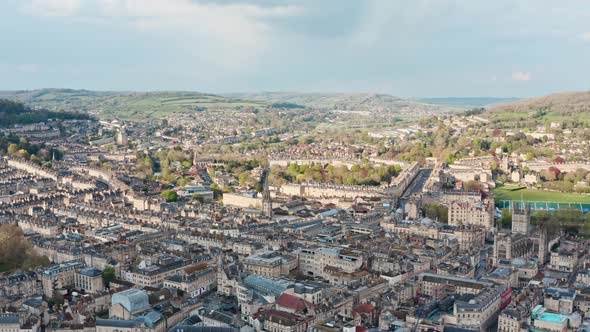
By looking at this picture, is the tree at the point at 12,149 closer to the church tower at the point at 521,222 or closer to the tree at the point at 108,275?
the tree at the point at 108,275

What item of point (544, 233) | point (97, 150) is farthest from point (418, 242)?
point (97, 150)

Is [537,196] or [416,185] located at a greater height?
[416,185]

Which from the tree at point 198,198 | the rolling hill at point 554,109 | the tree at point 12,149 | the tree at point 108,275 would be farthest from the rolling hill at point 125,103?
the tree at point 108,275

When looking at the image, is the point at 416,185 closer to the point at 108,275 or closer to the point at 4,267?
the point at 108,275

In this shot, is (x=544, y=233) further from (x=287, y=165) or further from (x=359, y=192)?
(x=287, y=165)

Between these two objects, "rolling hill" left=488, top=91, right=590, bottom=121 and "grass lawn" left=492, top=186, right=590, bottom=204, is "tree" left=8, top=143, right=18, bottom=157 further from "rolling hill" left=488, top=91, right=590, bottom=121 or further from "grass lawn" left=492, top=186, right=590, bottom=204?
"rolling hill" left=488, top=91, right=590, bottom=121

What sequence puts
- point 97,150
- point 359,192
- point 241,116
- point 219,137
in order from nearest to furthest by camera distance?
point 359,192, point 97,150, point 219,137, point 241,116

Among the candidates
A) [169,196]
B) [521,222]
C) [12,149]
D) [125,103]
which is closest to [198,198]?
[169,196]
